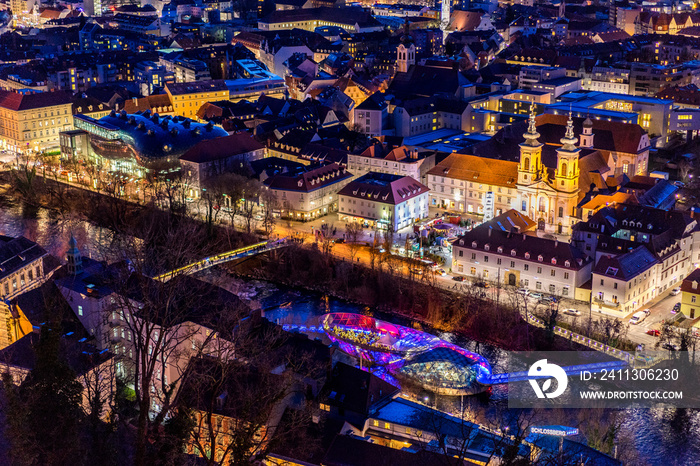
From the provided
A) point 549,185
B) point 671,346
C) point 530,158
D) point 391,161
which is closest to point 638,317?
point 671,346

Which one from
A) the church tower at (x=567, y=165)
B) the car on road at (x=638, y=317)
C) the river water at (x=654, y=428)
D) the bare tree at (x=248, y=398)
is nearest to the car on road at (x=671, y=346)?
the car on road at (x=638, y=317)

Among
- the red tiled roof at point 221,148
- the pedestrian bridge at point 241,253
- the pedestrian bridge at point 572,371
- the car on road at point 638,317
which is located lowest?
the pedestrian bridge at point 572,371

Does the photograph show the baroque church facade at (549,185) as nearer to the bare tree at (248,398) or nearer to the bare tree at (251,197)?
the bare tree at (251,197)

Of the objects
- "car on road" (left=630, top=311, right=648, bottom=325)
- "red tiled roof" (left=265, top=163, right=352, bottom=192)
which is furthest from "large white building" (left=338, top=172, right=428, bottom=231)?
"car on road" (left=630, top=311, right=648, bottom=325)

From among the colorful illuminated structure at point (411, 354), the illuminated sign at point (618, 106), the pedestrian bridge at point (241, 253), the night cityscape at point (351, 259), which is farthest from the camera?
→ the illuminated sign at point (618, 106)

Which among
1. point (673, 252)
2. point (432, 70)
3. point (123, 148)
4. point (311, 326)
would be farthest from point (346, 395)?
point (432, 70)

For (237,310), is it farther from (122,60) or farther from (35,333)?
(122,60)

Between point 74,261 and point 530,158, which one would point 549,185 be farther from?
point 74,261
